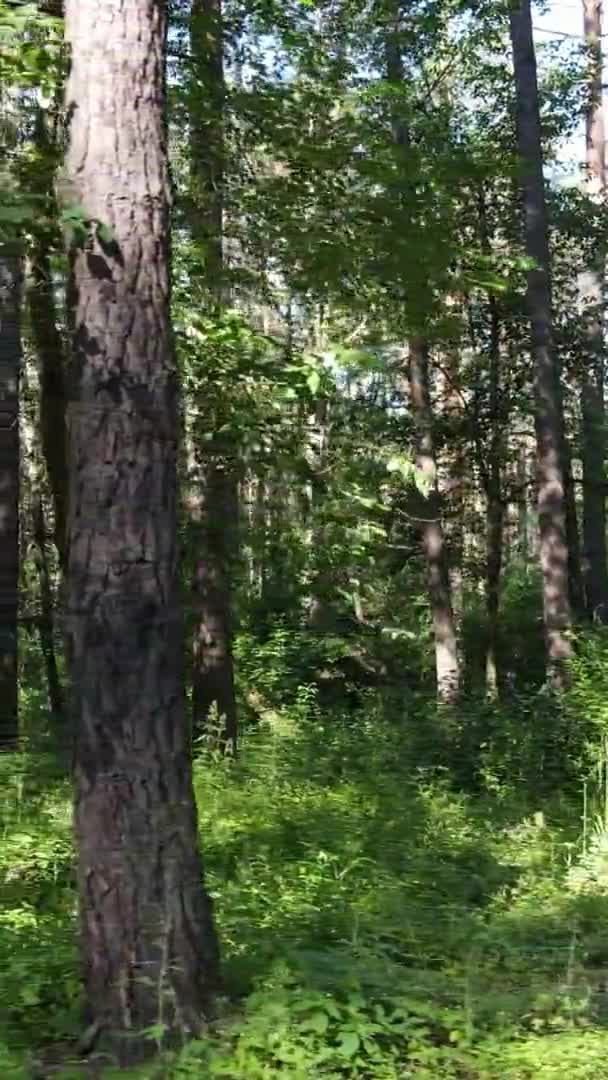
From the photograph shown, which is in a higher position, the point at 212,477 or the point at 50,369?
the point at 50,369

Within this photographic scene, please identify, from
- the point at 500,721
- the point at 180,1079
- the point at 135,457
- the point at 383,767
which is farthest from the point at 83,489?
the point at 500,721

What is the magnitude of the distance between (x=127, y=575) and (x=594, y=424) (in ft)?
52.0

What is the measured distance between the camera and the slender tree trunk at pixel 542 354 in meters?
14.2

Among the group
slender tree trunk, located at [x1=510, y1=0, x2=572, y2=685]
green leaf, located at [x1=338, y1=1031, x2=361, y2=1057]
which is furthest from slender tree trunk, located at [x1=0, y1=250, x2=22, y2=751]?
slender tree trunk, located at [x1=510, y1=0, x2=572, y2=685]

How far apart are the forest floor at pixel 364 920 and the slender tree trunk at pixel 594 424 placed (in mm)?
9789

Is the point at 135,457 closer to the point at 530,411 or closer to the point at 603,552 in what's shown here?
the point at 530,411

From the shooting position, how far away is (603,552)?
19594mm

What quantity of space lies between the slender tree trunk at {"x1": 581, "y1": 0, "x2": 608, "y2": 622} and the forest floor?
9.79 metres

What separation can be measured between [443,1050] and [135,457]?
8.09 ft

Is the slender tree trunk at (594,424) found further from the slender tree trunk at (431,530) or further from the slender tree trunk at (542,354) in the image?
the slender tree trunk at (542,354)

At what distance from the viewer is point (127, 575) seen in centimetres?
423

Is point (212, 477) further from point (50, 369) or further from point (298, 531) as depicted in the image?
point (50, 369)

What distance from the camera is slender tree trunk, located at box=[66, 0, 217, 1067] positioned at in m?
4.14

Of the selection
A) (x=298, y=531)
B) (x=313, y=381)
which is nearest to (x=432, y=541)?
(x=298, y=531)
